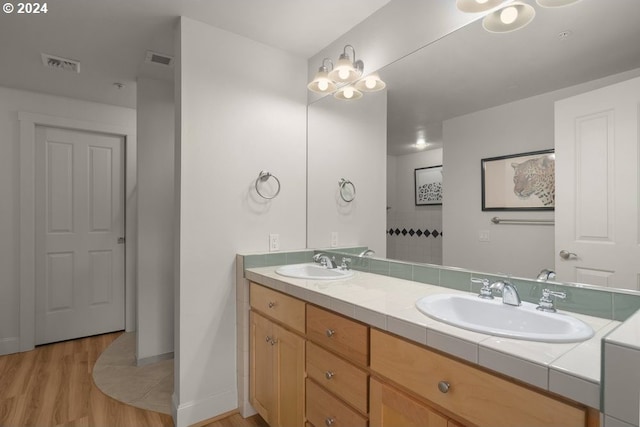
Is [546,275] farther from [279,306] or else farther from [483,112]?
[279,306]

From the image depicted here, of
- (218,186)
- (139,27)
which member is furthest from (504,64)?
(139,27)

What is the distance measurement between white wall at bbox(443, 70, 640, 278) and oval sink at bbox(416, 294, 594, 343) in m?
0.19

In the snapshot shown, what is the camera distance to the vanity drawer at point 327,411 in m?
1.21

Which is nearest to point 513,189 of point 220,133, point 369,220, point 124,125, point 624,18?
point 624,18

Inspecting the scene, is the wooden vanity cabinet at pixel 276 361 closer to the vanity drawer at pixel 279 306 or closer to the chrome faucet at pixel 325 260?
the vanity drawer at pixel 279 306

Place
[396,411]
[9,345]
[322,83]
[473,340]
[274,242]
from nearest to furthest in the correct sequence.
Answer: [473,340] < [396,411] < [322,83] < [274,242] < [9,345]

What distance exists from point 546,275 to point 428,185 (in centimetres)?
65

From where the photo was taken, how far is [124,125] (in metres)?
3.31

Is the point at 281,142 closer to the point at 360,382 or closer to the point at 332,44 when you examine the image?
the point at 332,44

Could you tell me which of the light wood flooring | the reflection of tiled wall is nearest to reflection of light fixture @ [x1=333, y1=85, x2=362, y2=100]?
the reflection of tiled wall

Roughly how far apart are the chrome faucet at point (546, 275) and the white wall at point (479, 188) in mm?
20

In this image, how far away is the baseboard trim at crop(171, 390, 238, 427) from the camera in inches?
72.7

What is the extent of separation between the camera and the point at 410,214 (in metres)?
1.75

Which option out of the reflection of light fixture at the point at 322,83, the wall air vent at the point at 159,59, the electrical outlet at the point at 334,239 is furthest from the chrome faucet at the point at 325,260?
the wall air vent at the point at 159,59
